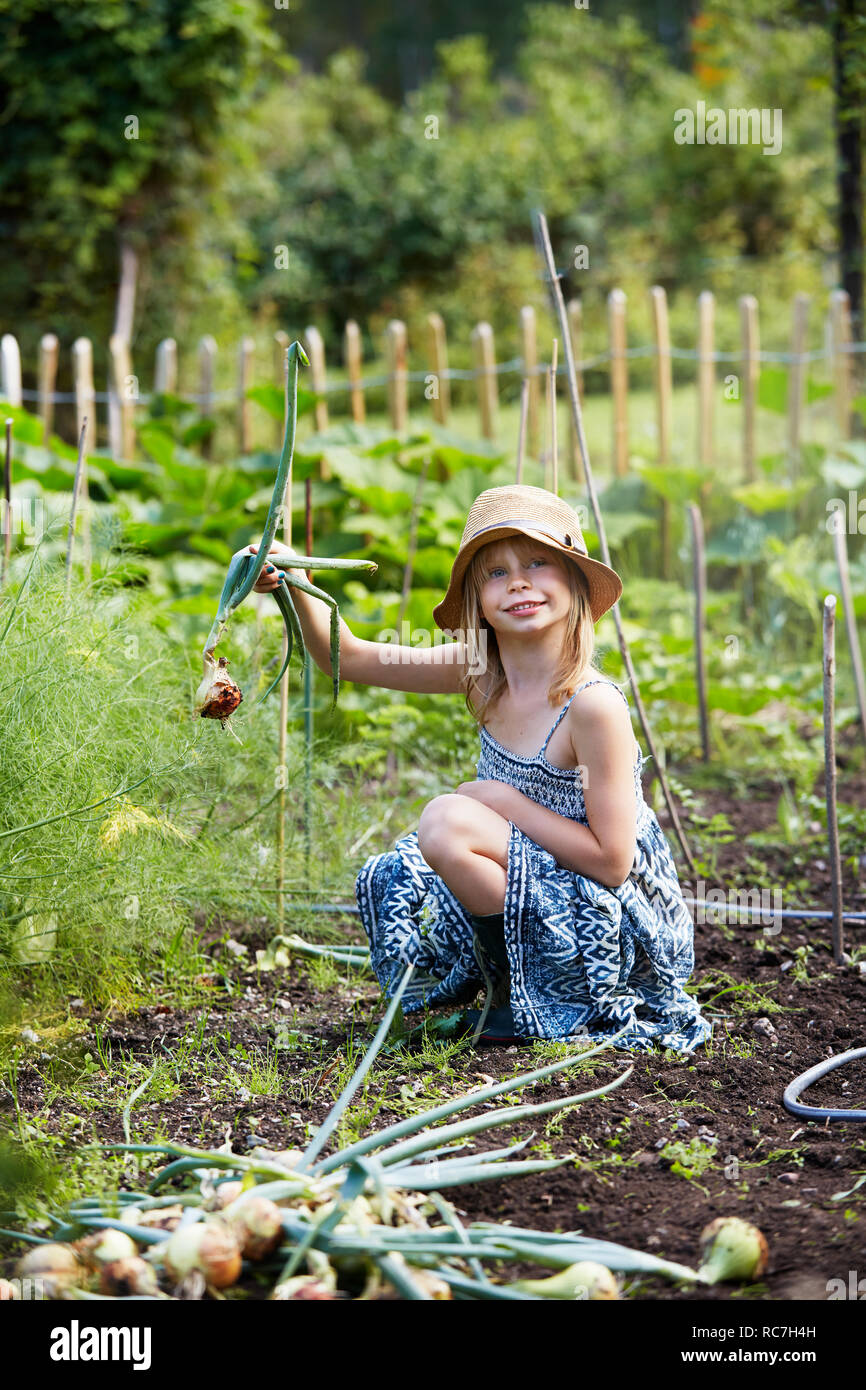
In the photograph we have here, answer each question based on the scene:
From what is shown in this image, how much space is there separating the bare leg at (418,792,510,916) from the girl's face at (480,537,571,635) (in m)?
0.36

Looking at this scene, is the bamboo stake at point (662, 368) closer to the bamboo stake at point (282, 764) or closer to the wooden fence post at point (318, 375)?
the wooden fence post at point (318, 375)

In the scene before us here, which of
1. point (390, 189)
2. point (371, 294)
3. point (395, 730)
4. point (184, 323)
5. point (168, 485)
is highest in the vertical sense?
point (390, 189)

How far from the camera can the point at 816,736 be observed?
456 centimetres

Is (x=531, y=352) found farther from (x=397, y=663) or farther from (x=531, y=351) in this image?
(x=397, y=663)

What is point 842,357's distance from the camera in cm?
721

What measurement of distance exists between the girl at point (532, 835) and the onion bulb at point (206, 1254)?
37.4 inches

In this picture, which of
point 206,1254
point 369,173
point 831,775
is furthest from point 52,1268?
point 369,173

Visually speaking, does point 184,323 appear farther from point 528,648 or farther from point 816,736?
point 528,648

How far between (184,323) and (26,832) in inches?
298

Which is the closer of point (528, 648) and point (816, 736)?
point (528, 648)

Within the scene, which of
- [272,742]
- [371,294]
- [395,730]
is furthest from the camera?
[371,294]

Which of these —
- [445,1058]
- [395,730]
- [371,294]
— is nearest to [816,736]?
[395,730]

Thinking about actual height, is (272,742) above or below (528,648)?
below

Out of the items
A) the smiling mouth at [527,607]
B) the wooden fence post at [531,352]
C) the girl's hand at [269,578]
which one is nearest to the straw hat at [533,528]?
the smiling mouth at [527,607]
